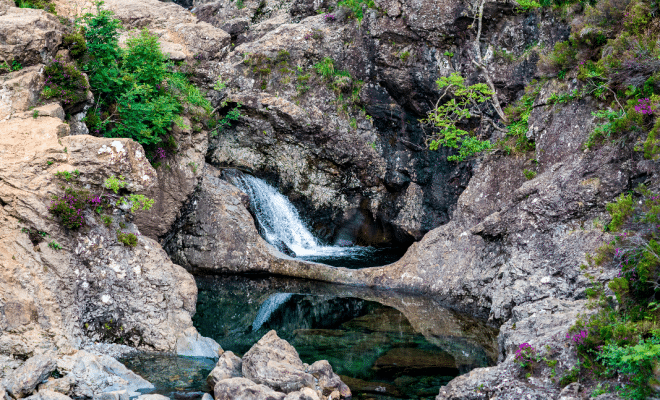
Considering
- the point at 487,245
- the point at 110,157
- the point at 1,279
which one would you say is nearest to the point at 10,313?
the point at 1,279

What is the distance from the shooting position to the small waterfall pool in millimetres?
20266

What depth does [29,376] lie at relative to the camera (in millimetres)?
7965

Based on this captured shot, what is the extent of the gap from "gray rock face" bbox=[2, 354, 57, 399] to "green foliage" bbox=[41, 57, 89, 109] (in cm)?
645

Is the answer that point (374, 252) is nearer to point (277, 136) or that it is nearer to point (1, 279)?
point (277, 136)

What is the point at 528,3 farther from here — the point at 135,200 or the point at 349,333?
the point at 135,200

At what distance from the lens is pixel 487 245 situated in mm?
14805

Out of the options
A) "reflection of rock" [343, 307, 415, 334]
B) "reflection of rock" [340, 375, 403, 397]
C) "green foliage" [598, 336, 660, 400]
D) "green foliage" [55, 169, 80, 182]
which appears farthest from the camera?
"reflection of rock" [343, 307, 415, 334]

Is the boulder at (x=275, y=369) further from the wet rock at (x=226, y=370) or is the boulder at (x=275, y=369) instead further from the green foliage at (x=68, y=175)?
the green foliage at (x=68, y=175)

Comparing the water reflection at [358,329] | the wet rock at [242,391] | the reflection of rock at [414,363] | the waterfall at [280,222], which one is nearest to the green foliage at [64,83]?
the water reflection at [358,329]

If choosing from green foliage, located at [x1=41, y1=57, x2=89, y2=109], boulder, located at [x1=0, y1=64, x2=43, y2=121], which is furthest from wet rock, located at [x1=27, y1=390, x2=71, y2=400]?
green foliage, located at [x1=41, y1=57, x2=89, y2=109]

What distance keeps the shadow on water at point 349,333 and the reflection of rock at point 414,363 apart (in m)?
0.02

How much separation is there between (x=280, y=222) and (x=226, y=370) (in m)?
12.3

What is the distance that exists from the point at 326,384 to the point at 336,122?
49.3 feet

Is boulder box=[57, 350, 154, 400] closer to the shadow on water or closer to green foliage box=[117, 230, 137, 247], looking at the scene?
the shadow on water
